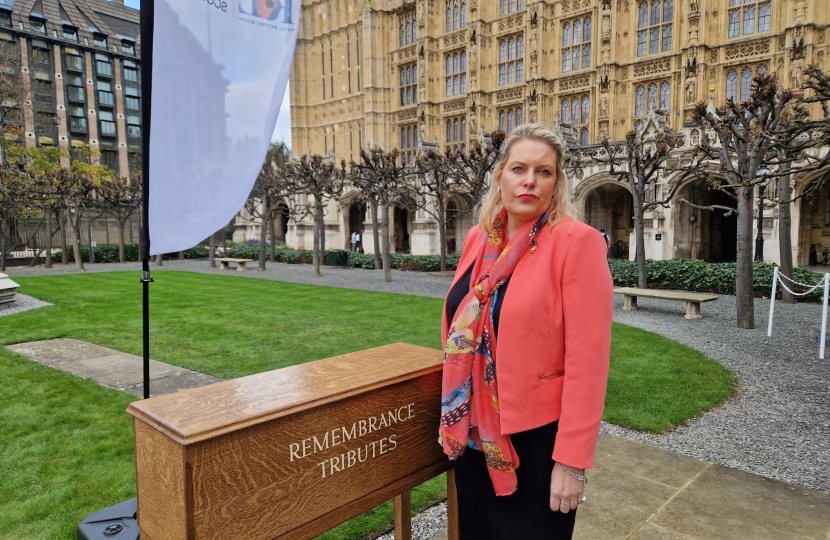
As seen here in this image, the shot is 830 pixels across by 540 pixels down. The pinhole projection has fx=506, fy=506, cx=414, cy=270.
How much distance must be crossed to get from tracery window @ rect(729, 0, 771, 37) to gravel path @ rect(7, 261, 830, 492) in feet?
58.1

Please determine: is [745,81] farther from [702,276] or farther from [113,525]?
[113,525]

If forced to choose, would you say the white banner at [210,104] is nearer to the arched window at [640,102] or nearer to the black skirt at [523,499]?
the black skirt at [523,499]

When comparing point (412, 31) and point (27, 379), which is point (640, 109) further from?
point (27, 379)

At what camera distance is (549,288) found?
5.65 feet

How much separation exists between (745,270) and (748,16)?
66.4 feet

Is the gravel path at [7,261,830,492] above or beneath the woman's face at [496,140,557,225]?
beneath

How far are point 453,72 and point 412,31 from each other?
503 cm

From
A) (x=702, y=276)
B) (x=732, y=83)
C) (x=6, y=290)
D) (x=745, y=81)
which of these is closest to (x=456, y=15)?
(x=732, y=83)

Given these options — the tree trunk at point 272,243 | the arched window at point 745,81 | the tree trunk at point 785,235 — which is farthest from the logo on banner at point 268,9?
the arched window at point 745,81

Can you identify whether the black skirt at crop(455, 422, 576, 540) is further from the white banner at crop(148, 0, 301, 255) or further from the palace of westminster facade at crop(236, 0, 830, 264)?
the palace of westminster facade at crop(236, 0, 830, 264)

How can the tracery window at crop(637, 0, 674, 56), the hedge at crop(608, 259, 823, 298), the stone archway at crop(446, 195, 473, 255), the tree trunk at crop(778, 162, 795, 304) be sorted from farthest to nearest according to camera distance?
the stone archway at crop(446, 195, 473, 255)
the tracery window at crop(637, 0, 674, 56)
the hedge at crop(608, 259, 823, 298)
the tree trunk at crop(778, 162, 795, 304)

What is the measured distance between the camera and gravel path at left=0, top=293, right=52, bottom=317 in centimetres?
1082

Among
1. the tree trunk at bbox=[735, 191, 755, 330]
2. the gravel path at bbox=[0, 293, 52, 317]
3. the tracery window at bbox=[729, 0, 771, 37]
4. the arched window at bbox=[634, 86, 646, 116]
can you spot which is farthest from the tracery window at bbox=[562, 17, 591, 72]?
the gravel path at bbox=[0, 293, 52, 317]

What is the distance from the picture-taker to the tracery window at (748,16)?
2289 cm
